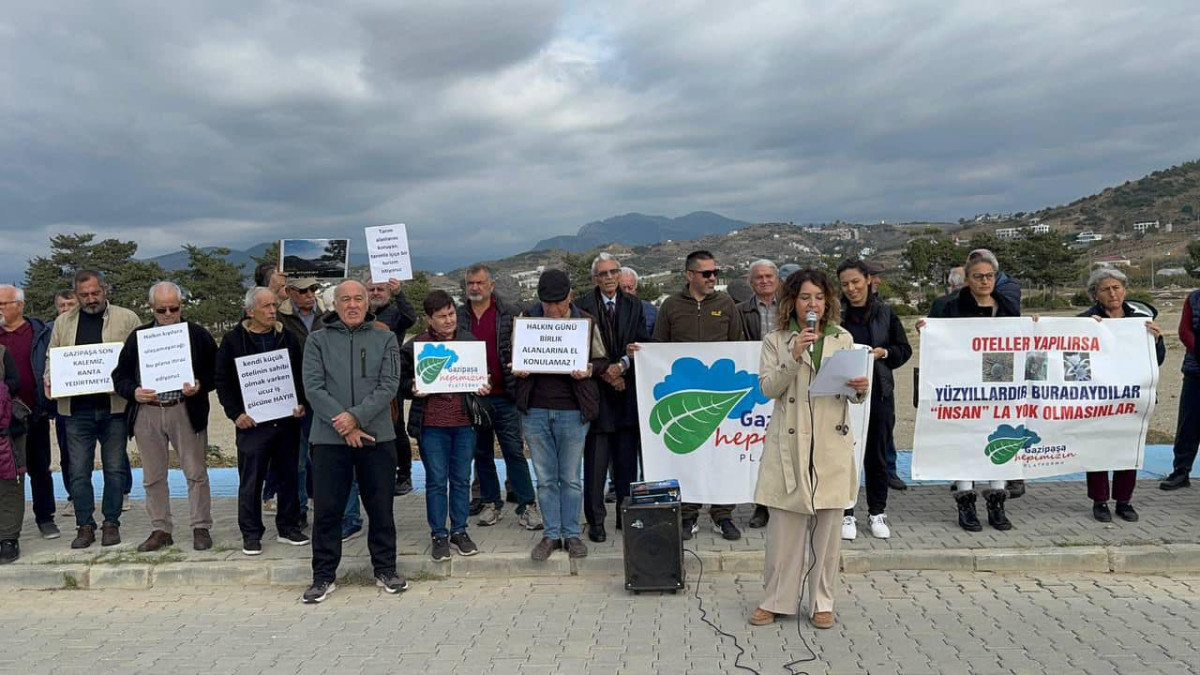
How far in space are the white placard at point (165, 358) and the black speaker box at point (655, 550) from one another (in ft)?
13.0

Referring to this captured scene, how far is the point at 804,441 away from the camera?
200 inches

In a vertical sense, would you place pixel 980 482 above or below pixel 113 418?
below

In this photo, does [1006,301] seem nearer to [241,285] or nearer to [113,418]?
[113,418]

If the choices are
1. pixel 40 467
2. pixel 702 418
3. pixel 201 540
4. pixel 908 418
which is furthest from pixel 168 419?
pixel 908 418

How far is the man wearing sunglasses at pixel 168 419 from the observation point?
692cm

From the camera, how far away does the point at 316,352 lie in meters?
6.02

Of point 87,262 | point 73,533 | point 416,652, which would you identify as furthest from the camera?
point 87,262

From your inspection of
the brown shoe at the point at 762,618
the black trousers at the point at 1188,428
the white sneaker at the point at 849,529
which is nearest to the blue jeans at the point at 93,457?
the brown shoe at the point at 762,618

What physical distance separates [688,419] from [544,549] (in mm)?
1722

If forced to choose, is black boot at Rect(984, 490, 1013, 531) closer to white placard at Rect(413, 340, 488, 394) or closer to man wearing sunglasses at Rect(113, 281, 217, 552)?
white placard at Rect(413, 340, 488, 394)

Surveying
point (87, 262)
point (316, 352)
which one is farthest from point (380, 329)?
point (87, 262)

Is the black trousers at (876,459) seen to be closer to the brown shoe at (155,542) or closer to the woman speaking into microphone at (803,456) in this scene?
the woman speaking into microphone at (803,456)

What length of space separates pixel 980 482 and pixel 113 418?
25.1ft

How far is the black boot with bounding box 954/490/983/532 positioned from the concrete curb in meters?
0.52
